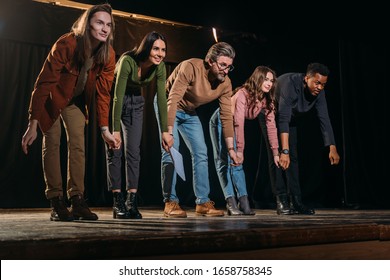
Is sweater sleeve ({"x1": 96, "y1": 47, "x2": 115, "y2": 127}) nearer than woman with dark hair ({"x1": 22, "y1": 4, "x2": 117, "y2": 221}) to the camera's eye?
No

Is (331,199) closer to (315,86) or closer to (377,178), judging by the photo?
(377,178)

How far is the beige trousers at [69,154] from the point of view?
2.53 metres

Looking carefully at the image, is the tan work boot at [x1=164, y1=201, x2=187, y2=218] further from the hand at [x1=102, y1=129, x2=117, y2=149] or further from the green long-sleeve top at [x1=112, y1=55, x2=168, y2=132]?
the hand at [x1=102, y1=129, x2=117, y2=149]

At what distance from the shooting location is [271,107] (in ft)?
11.8

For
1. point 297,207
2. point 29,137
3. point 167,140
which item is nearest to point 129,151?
point 167,140

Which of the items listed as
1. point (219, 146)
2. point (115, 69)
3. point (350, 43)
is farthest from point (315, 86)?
point (350, 43)

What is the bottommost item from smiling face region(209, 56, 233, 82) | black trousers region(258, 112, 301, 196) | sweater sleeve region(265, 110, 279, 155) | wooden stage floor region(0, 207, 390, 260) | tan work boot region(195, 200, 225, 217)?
wooden stage floor region(0, 207, 390, 260)

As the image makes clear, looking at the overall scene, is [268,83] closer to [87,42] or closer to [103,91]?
[103,91]

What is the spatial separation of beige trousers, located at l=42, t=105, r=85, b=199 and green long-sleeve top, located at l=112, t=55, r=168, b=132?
0.20 meters

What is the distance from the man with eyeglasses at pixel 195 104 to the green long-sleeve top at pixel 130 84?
167 millimetres

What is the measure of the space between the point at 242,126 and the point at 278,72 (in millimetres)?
2961

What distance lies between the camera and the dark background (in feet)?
15.7

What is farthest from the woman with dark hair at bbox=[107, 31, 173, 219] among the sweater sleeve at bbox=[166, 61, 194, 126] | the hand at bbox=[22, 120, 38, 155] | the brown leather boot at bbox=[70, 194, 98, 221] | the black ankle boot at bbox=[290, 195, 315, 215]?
the black ankle boot at bbox=[290, 195, 315, 215]

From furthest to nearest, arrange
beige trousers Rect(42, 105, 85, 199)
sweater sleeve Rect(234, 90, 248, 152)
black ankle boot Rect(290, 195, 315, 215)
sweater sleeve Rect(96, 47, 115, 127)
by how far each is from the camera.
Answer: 1. black ankle boot Rect(290, 195, 315, 215)
2. sweater sleeve Rect(234, 90, 248, 152)
3. sweater sleeve Rect(96, 47, 115, 127)
4. beige trousers Rect(42, 105, 85, 199)
